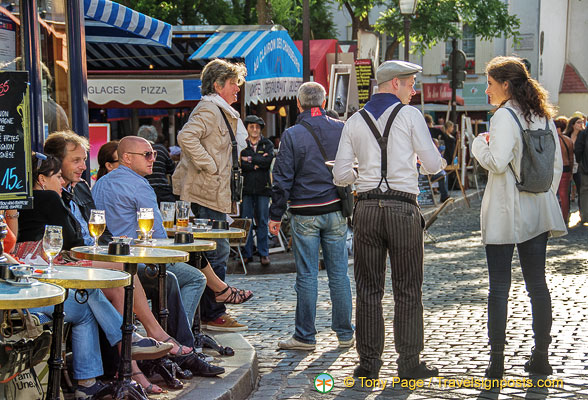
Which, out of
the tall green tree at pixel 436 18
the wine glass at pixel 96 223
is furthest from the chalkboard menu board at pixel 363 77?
the wine glass at pixel 96 223

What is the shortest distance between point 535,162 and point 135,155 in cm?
268

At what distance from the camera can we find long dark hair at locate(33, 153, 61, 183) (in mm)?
6059

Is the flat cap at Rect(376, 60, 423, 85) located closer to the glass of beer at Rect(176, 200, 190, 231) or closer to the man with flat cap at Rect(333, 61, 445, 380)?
the man with flat cap at Rect(333, 61, 445, 380)

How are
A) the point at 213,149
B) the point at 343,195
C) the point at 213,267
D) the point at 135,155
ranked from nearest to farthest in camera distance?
the point at 135,155 → the point at 343,195 → the point at 213,267 → the point at 213,149

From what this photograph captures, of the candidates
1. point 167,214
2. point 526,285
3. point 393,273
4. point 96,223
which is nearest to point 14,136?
point 96,223

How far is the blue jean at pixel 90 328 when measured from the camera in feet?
17.0

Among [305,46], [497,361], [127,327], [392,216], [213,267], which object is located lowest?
[497,361]

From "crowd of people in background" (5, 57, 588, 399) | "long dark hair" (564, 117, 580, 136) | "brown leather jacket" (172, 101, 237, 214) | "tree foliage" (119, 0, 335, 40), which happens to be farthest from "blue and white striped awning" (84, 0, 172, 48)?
"tree foliage" (119, 0, 335, 40)

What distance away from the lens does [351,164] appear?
21.2 feet

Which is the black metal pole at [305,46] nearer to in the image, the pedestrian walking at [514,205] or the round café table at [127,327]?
the pedestrian walking at [514,205]

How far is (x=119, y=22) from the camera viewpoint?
10156mm

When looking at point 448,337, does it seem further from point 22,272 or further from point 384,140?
point 22,272

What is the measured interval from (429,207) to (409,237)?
15.3 m

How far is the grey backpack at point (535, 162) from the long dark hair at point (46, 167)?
9.34ft
